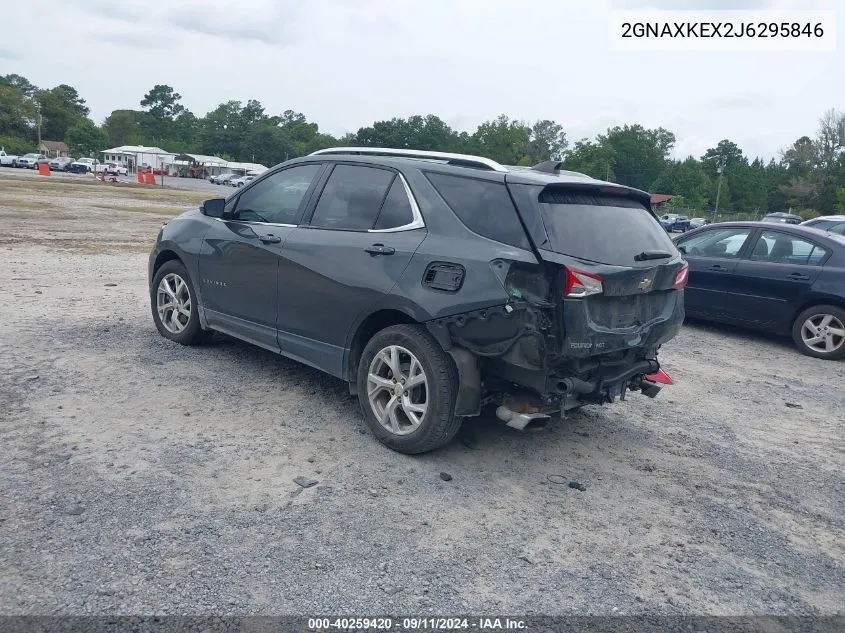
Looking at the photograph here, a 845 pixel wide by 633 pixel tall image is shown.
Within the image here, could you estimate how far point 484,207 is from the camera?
14.2 ft

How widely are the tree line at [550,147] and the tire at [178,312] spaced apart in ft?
240

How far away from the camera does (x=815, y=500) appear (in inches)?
170

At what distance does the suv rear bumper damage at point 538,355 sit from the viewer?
3.98 metres

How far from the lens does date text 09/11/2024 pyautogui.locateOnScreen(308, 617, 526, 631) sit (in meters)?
2.85

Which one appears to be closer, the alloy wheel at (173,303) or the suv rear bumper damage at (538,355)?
the suv rear bumper damage at (538,355)

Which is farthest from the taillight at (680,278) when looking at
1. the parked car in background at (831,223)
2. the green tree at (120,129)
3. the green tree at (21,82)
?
the green tree at (21,82)

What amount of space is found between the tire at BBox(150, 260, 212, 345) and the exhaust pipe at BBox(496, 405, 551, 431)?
3.21 metres

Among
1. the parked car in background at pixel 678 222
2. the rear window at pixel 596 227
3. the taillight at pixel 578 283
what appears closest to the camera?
the taillight at pixel 578 283

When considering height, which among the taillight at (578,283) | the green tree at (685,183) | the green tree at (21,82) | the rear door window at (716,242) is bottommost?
the taillight at (578,283)

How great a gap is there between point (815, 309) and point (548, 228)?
18.7 ft

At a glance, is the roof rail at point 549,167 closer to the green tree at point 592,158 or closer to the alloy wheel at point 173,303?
the alloy wheel at point 173,303

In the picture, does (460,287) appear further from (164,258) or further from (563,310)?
(164,258)

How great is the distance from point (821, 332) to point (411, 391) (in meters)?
6.06

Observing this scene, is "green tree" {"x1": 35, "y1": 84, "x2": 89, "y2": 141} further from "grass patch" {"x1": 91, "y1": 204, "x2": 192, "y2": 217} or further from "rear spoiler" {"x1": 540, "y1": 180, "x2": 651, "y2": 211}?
"rear spoiler" {"x1": 540, "y1": 180, "x2": 651, "y2": 211}
